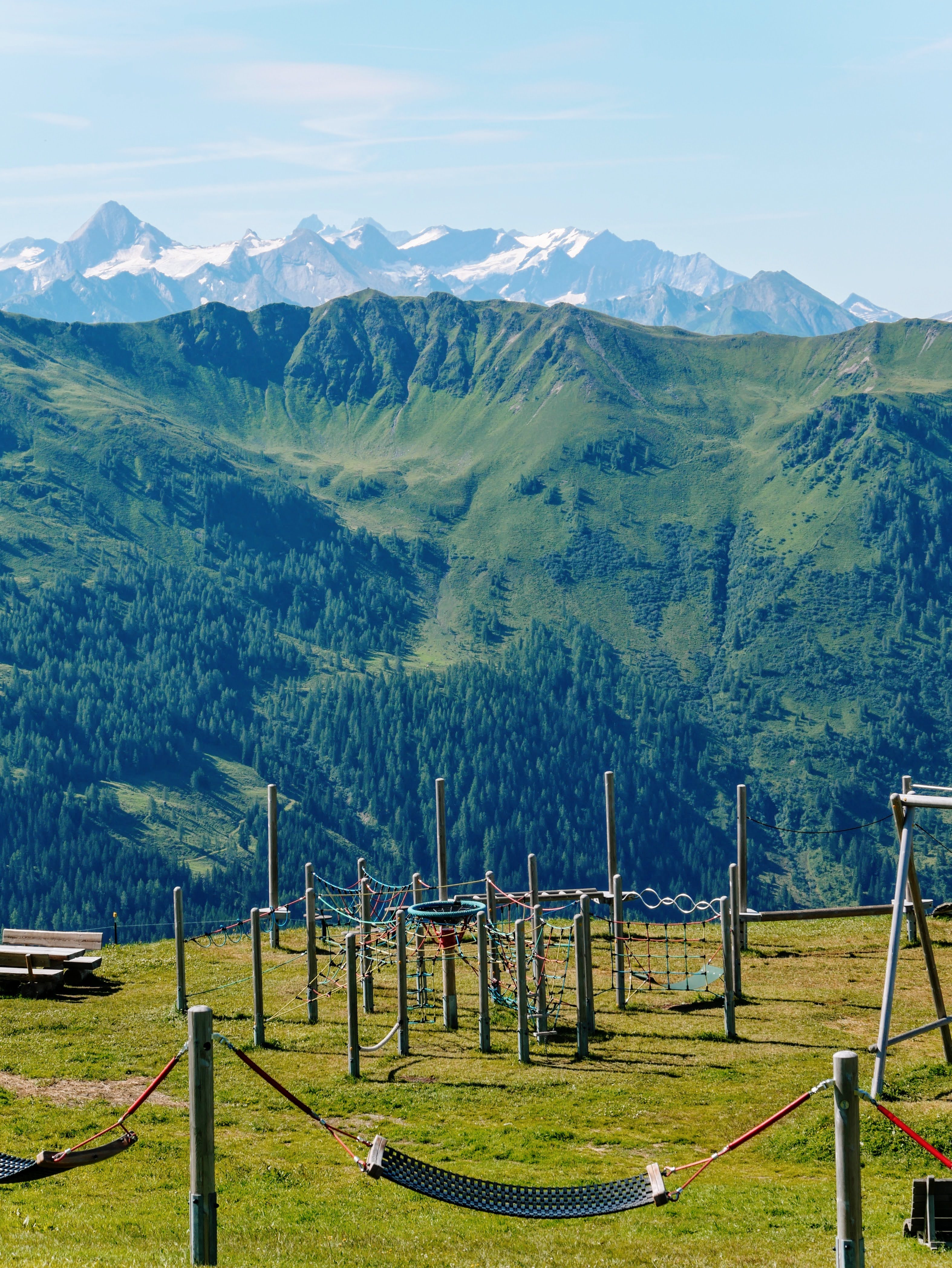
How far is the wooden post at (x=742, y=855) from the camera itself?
3678cm

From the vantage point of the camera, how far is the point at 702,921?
1394 inches

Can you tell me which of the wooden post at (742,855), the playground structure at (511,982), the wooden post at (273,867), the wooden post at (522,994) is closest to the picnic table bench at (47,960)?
the playground structure at (511,982)

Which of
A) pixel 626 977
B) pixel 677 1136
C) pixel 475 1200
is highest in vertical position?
pixel 475 1200

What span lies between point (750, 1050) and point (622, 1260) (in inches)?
489

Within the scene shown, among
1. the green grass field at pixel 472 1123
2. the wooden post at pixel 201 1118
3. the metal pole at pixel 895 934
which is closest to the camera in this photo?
the wooden post at pixel 201 1118

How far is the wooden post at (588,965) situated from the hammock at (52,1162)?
47.3 feet

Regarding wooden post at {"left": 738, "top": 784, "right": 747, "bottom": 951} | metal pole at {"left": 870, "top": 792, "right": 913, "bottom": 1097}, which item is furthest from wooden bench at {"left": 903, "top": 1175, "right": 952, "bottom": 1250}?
wooden post at {"left": 738, "top": 784, "right": 747, "bottom": 951}

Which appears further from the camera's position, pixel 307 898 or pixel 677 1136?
pixel 307 898

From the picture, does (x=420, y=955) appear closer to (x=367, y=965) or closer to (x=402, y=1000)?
(x=367, y=965)

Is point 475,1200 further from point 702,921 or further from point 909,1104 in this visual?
point 702,921

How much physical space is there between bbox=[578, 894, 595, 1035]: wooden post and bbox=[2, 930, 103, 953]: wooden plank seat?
1567 cm

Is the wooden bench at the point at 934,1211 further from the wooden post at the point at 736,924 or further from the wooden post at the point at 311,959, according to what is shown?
the wooden post at the point at 311,959

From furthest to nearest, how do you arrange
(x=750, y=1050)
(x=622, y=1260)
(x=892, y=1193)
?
(x=750, y=1050) → (x=892, y=1193) → (x=622, y=1260)

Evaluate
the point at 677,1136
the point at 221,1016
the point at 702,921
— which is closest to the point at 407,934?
the point at 221,1016
